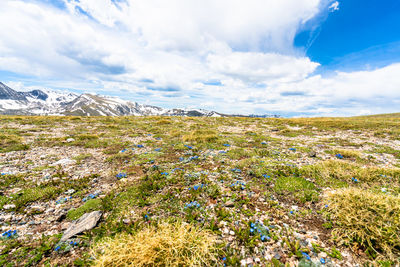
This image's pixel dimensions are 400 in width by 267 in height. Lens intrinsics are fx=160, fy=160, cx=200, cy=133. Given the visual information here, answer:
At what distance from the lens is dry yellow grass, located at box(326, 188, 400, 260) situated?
483cm

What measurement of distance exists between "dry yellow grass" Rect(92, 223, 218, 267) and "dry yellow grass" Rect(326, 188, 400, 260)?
460 cm

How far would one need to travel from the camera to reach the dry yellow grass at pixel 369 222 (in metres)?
4.83

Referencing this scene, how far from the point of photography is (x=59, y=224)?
6.49 meters

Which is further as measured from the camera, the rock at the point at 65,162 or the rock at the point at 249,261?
the rock at the point at 65,162

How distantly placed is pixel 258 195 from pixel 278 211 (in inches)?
50.6

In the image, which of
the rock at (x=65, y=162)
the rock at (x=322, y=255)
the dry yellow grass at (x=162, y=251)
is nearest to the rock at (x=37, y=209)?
the dry yellow grass at (x=162, y=251)

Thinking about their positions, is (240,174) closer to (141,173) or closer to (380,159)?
(141,173)

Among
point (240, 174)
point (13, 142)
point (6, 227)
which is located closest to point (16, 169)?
point (6, 227)

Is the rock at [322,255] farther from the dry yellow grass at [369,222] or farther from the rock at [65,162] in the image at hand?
the rock at [65,162]

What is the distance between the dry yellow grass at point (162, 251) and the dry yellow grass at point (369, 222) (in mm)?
4596

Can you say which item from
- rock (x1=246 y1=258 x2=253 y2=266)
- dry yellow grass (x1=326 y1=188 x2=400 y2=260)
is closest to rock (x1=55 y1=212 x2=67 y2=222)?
rock (x1=246 y1=258 x2=253 y2=266)

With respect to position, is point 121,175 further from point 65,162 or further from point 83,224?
point 65,162

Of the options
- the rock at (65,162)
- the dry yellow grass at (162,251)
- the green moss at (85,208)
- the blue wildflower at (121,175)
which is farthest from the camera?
the rock at (65,162)

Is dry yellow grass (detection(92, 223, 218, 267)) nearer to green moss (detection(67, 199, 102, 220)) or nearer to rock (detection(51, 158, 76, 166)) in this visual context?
green moss (detection(67, 199, 102, 220))
